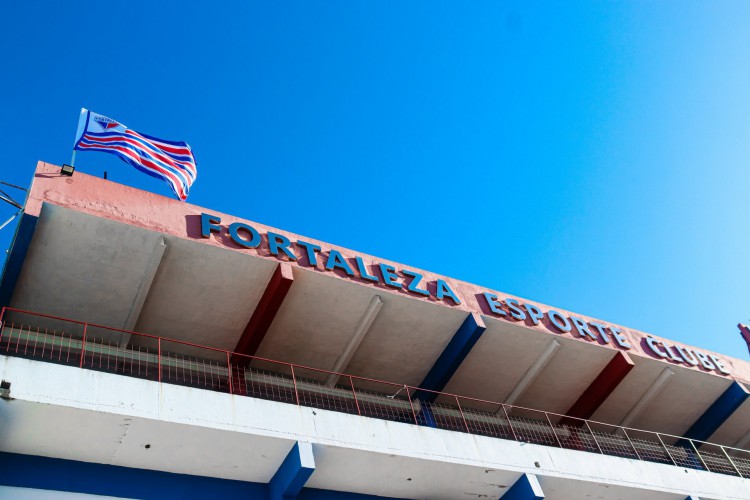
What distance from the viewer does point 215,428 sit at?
13.3 m

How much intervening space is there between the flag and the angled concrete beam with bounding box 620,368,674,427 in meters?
15.0

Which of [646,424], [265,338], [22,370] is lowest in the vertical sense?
[22,370]

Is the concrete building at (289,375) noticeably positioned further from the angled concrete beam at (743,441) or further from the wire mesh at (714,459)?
the angled concrete beam at (743,441)

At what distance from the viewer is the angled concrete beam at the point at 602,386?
2128 centimetres

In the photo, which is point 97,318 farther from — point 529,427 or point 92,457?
point 529,427

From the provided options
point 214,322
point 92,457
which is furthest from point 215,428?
point 214,322

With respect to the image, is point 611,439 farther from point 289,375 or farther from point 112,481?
point 112,481

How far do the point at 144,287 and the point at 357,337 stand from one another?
215 inches

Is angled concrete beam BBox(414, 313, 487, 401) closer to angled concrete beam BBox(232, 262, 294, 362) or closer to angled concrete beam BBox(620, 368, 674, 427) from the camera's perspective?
angled concrete beam BBox(232, 262, 294, 362)

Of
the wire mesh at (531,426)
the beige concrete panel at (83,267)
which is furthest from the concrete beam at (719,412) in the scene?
the beige concrete panel at (83,267)

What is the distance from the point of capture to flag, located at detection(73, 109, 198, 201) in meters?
16.6

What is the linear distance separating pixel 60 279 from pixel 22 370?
423 cm

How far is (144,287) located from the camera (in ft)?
54.7

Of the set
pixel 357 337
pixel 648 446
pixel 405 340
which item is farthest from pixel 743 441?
pixel 357 337
